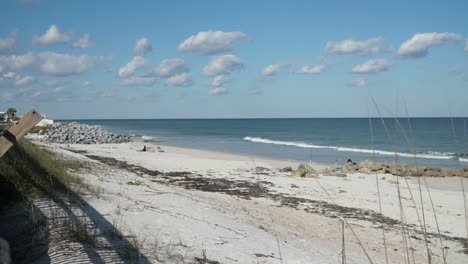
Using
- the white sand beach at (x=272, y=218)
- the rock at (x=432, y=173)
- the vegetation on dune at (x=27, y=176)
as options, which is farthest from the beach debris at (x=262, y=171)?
the vegetation on dune at (x=27, y=176)

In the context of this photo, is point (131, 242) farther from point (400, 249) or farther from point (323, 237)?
point (400, 249)

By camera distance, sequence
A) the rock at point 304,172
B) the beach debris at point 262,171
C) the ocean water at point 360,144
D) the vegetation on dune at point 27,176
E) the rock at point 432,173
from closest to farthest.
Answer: the ocean water at point 360,144 < the vegetation on dune at point 27,176 < the rock at point 304,172 < the beach debris at point 262,171 < the rock at point 432,173

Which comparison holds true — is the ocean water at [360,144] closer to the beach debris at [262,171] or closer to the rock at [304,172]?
the rock at [304,172]

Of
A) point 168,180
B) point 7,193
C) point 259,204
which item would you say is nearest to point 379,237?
point 259,204

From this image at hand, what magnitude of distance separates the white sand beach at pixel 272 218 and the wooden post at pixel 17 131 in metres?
1.90

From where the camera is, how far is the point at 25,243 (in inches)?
159

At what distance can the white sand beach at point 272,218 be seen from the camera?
506 centimetres

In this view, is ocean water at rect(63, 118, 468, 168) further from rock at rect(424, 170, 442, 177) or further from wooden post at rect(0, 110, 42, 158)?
wooden post at rect(0, 110, 42, 158)

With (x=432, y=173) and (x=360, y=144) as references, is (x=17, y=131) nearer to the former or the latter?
(x=432, y=173)

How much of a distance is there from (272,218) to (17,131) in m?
3.41

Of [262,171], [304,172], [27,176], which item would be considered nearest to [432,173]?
[304,172]

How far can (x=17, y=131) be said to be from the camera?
3020mm

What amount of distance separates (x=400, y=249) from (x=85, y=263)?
6069 millimetres

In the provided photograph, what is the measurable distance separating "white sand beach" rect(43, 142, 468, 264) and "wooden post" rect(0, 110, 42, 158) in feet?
6.24
